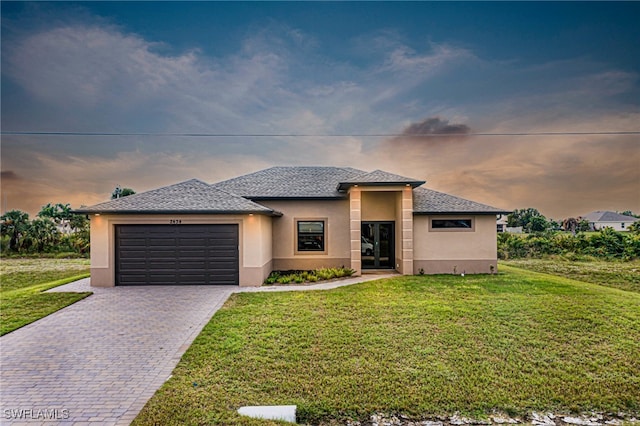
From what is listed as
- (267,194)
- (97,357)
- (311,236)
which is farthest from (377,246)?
(97,357)

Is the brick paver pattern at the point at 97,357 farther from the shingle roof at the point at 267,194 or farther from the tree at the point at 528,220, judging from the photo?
the tree at the point at 528,220

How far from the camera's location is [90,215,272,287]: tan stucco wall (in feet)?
36.7

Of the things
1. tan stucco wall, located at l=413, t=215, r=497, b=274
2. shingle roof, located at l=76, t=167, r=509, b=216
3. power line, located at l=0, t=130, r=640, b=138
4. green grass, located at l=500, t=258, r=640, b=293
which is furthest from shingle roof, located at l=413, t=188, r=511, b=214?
green grass, located at l=500, t=258, r=640, b=293

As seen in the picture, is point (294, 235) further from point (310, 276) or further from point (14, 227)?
point (14, 227)

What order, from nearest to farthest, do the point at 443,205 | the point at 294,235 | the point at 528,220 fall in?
1. the point at 443,205
2. the point at 294,235
3. the point at 528,220

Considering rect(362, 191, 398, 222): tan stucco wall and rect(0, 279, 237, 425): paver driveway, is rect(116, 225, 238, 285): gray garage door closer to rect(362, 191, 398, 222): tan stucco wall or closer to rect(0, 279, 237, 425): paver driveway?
rect(0, 279, 237, 425): paver driveway

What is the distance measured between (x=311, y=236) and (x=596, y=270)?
1565 cm

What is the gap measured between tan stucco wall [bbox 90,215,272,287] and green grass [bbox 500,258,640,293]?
1489cm

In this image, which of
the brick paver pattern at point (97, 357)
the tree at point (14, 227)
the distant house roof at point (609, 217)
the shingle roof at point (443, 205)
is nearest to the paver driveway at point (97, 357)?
the brick paver pattern at point (97, 357)

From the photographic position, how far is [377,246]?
1484 cm

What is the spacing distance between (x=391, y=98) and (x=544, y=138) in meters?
8.28

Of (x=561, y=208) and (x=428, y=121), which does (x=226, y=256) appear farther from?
(x=561, y=208)

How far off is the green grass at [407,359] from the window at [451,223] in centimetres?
507

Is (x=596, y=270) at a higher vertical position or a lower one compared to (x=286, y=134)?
lower
